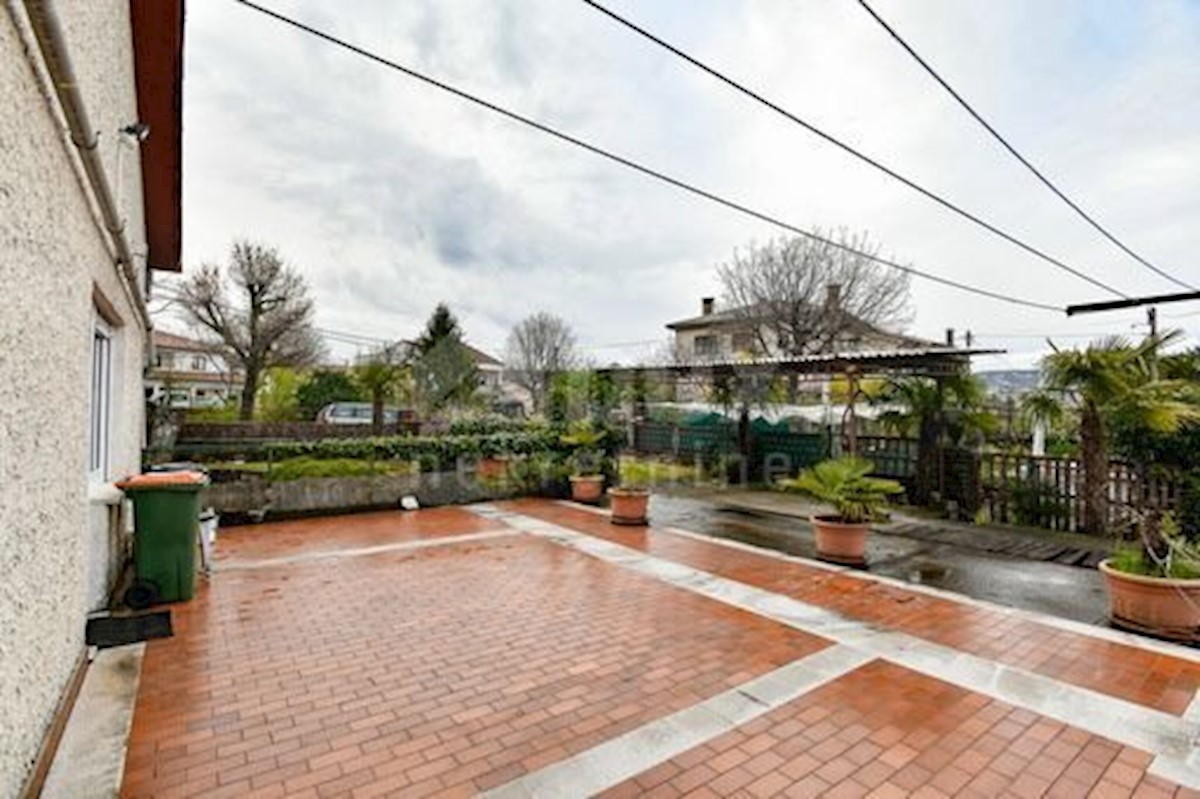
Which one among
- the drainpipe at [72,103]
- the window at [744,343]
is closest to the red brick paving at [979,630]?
the drainpipe at [72,103]

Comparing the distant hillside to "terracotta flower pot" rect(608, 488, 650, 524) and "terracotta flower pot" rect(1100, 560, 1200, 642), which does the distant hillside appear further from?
"terracotta flower pot" rect(608, 488, 650, 524)

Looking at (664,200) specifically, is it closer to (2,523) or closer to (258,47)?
(258,47)

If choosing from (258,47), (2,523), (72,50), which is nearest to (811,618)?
(2,523)

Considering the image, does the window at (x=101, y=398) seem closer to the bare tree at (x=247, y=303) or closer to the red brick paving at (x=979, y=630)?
the red brick paving at (x=979, y=630)

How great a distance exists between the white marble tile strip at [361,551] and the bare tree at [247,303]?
1915 cm

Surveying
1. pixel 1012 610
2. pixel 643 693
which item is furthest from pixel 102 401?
pixel 1012 610

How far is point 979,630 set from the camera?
501 cm

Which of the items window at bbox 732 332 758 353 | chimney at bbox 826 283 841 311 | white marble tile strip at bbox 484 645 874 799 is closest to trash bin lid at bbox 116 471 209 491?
white marble tile strip at bbox 484 645 874 799

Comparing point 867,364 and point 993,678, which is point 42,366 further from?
point 867,364

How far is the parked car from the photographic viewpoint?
25.9 m

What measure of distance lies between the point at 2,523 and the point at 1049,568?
9.07 m

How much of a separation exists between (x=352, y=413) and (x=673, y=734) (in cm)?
2622

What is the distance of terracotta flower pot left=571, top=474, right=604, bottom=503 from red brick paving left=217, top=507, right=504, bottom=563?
85.2 inches

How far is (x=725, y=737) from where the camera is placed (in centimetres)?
332
